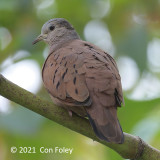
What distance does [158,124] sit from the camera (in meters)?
3.18

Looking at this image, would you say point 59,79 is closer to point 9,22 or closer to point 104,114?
point 104,114

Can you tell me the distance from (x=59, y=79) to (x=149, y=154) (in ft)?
2.79

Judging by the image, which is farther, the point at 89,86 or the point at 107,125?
the point at 89,86

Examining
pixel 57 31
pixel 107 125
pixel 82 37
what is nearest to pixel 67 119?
pixel 107 125

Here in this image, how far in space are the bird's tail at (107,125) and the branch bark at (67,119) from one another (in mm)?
77

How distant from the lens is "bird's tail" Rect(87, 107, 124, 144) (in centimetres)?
262

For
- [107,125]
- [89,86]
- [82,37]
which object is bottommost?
[107,125]

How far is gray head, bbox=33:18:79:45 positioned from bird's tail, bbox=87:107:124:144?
1.60 m

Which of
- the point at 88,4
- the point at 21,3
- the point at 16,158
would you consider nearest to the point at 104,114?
the point at 16,158

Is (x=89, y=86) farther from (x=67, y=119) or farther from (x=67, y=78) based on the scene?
(x=67, y=119)

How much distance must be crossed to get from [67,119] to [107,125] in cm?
27

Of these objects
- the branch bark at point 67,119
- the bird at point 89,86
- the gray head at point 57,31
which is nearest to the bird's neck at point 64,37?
the gray head at point 57,31

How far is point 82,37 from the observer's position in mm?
4254

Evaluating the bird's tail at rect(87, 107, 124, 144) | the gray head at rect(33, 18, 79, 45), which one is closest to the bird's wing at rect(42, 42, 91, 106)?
the bird's tail at rect(87, 107, 124, 144)
